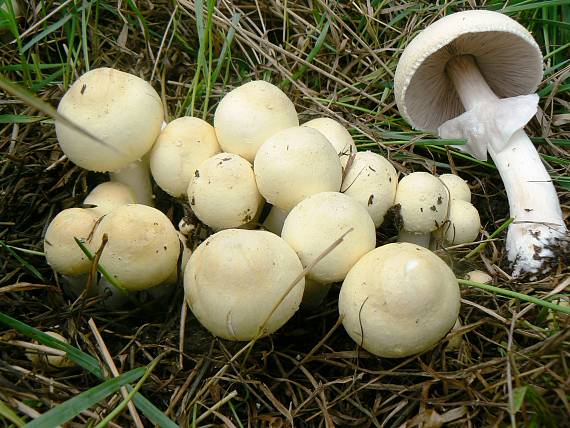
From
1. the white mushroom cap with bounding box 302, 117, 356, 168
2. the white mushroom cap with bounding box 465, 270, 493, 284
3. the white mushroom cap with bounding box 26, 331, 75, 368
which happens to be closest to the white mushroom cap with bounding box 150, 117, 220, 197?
the white mushroom cap with bounding box 302, 117, 356, 168

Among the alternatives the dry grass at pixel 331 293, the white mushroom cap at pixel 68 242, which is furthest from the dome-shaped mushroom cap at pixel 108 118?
the dry grass at pixel 331 293

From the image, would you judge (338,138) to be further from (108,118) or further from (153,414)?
(153,414)

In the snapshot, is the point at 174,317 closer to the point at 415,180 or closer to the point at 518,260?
the point at 415,180

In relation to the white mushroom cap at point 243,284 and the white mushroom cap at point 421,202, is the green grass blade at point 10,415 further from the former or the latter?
the white mushroom cap at point 421,202

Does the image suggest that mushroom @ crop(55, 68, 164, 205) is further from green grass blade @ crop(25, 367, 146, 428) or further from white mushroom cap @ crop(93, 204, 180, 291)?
green grass blade @ crop(25, 367, 146, 428)

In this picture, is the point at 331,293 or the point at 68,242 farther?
the point at 331,293

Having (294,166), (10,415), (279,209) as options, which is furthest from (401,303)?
(10,415)
